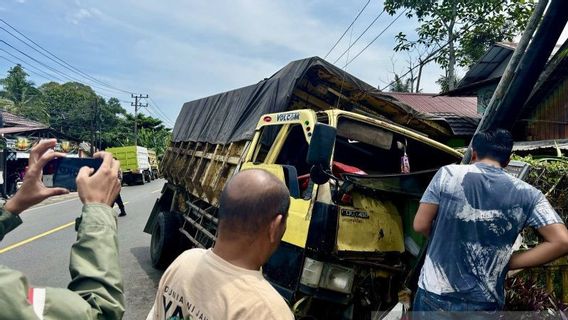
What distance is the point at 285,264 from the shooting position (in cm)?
335

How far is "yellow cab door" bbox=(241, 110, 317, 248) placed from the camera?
343 centimetres

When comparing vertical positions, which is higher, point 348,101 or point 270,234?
point 348,101

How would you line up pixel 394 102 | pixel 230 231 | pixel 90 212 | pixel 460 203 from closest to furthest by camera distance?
pixel 90 212 → pixel 230 231 → pixel 460 203 → pixel 394 102

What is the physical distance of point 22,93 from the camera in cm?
5556

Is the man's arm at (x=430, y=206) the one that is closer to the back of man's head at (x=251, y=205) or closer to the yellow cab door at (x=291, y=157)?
the yellow cab door at (x=291, y=157)

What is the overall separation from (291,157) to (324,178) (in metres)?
1.49

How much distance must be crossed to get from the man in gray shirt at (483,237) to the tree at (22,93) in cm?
5548

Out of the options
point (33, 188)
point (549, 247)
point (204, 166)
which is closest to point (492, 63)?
point (204, 166)

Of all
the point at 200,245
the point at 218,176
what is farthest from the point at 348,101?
the point at 200,245

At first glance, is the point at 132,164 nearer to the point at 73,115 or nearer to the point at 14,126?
the point at 14,126

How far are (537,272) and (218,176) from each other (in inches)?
138

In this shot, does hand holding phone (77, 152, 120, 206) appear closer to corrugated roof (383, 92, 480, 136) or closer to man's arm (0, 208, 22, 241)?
man's arm (0, 208, 22, 241)

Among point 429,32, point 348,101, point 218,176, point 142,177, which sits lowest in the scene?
point 142,177

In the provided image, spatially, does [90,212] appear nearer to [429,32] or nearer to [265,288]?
[265,288]
